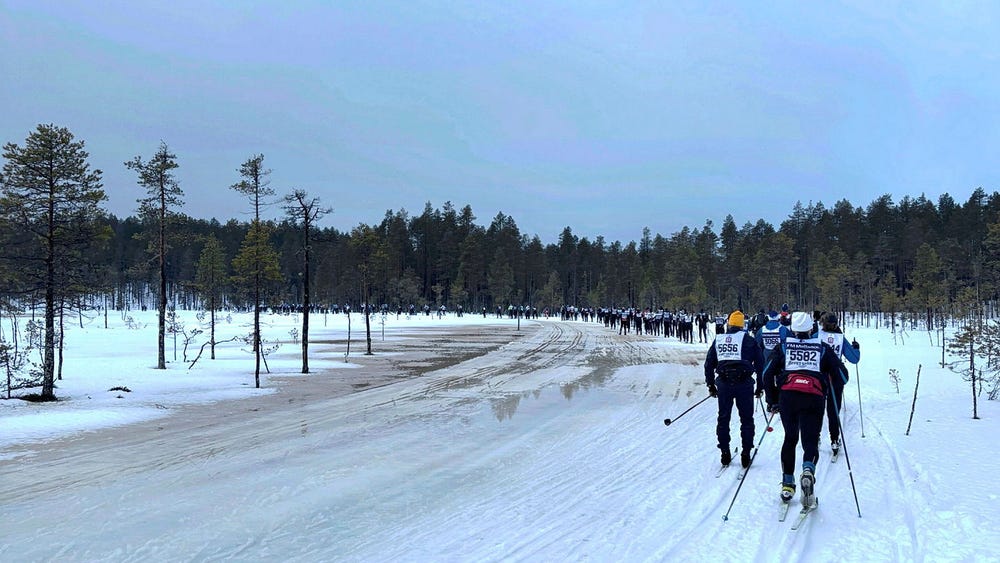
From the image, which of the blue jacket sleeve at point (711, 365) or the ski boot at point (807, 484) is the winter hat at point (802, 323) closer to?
the ski boot at point (807, 484)

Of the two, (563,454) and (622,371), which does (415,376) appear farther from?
(563,454)

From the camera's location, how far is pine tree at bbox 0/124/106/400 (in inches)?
675

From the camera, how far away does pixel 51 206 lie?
17406 mm

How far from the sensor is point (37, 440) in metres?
11.4

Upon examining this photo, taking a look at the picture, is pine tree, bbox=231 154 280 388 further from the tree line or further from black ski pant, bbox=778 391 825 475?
black ski pant, bbox=778 391 825 475

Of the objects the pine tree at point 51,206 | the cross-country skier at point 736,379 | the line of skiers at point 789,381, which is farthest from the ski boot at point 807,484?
the pine tree at point 51,206

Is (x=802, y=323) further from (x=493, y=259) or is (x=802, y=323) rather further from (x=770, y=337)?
(x=493, y=259)

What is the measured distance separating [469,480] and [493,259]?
4169 inches

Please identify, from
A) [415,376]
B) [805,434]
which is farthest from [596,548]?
[415,376]

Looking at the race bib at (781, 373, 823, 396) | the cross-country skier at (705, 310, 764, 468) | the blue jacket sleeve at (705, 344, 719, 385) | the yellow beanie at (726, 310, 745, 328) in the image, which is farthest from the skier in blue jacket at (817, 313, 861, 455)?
the race bib at (781, 373, 823, 396)

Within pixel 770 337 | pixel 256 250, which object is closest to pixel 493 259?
pixel 256 250

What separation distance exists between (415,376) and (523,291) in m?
104

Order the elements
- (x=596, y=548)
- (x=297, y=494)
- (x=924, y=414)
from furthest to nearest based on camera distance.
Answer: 1. (x=924, y=414)
2. (x=297, y=494)
3. (x=596, y=548)

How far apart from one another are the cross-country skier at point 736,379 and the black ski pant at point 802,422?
1763 millimetres
